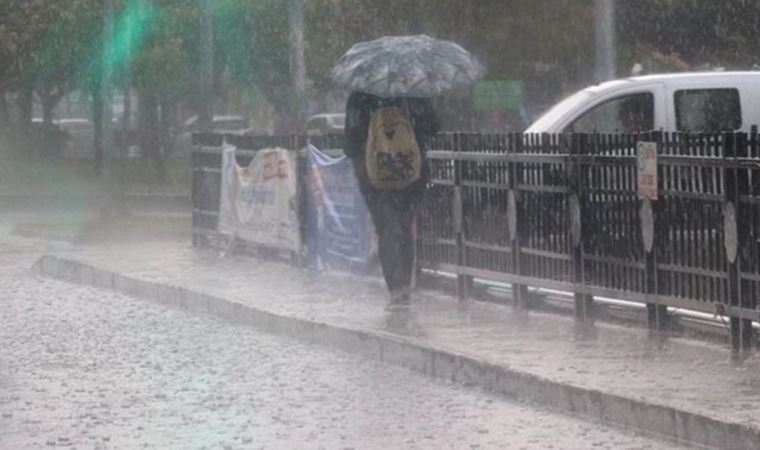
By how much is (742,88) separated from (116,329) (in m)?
5.41

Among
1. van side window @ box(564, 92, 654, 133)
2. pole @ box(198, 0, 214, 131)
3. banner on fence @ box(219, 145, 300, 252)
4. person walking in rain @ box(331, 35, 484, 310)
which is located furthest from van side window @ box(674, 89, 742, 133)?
pole @ box(198, 0, 214, 131)

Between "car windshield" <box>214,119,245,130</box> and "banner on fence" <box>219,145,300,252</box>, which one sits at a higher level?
"car windshield" <box>214,119,245,130</box>

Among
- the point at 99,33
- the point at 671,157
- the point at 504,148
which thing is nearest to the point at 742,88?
the point at 504,148

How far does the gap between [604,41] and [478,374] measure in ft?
49.5

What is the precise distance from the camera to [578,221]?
13914 millimetres

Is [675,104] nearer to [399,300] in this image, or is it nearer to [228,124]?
[399,300]

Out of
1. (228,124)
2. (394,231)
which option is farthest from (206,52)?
(228,124)

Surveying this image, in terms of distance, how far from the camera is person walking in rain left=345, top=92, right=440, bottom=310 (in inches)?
597

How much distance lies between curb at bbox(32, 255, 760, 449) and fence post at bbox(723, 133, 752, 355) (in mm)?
1412

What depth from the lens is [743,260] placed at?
38.5 ft

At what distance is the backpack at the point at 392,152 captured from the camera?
49.7 feet

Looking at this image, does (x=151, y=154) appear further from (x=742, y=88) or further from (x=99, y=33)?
(x=742, y=88)

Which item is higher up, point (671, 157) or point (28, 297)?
point (671, 157)

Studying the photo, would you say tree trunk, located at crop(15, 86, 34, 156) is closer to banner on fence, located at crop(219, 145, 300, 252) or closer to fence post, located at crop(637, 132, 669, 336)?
banner on fence, located at crop(219, 145, 300, 252)
